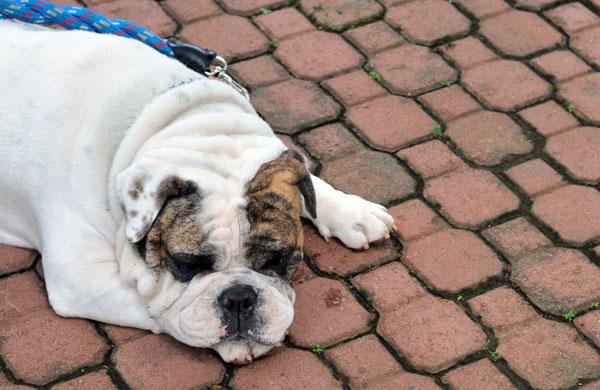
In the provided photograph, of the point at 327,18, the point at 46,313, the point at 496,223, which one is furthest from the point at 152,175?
the point at 327,18

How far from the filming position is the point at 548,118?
5859mm

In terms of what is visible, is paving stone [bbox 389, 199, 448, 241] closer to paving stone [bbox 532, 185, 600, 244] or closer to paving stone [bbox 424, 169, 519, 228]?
paving stone [bbox 424, 169, 519, 228]

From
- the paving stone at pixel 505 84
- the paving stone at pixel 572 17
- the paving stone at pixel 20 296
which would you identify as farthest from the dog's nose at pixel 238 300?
the paving stone at pixel 572 17

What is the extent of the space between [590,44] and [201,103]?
102 inches

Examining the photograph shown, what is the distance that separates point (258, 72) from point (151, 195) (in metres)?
2.01

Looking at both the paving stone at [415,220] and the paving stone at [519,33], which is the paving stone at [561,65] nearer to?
the paving stone at [519,33]

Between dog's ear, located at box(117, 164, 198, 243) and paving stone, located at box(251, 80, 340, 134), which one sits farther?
paving stone, located at box(251, 80, 340, 134)

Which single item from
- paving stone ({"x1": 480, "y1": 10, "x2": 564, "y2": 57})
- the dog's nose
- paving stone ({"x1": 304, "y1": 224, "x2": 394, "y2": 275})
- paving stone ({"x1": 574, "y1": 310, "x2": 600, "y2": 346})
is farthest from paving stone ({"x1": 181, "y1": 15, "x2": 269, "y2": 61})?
paving stone ({"x1": 574, "y1": 310, "x2": 600, "y2": 346})

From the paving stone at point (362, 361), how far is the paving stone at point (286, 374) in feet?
0.21

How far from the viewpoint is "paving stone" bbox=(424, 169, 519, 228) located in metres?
5.29

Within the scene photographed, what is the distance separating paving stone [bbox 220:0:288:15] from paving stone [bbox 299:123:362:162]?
3.47ft

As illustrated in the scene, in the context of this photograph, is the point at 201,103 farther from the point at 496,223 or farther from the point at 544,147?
the point at 544,147

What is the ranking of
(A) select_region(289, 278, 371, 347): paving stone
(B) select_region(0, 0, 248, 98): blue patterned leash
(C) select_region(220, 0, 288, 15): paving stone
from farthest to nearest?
(C) select_region(220, 0, 288, 15): paving stone
(B) select_region(0, 0, 248, 98): blue patterned leash
(A) select_region(289, 278, 371, 347): paving stone

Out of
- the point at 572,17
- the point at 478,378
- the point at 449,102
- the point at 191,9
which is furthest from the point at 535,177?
the point at 191,9
